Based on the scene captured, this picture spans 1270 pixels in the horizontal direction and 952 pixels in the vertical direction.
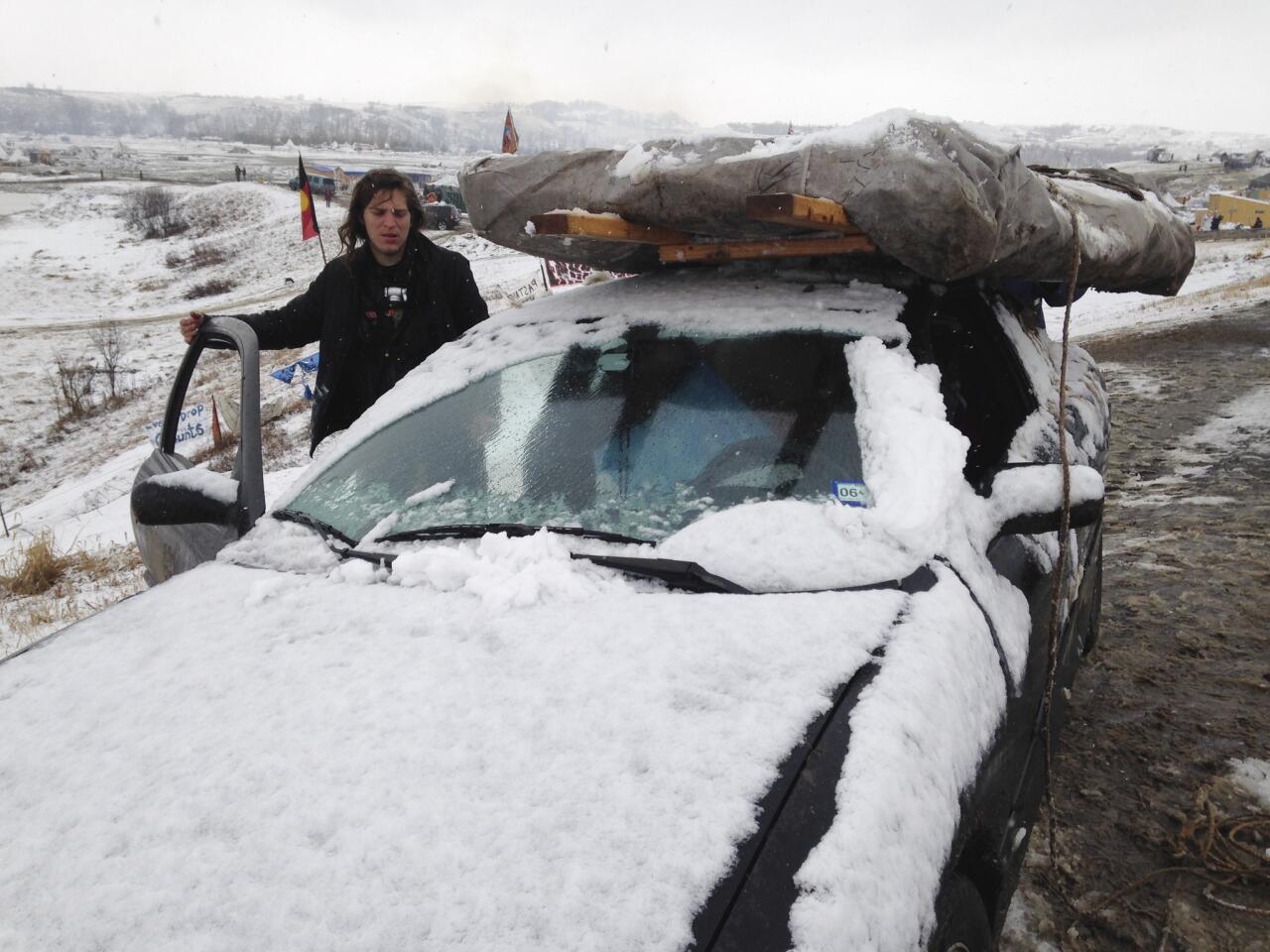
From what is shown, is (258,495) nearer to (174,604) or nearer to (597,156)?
(174,604)

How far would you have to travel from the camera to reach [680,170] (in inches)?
74.8

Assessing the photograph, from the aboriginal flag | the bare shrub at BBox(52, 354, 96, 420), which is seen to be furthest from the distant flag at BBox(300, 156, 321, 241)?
the bare shrub at BBox(52, 354, 96, 420)

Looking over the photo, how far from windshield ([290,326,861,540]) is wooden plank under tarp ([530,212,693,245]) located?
25cm

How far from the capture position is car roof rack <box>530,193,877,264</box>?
161 centimetres

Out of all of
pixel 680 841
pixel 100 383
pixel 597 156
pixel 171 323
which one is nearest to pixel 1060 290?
pixel 597 156

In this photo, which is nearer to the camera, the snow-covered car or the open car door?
the snow-covered car

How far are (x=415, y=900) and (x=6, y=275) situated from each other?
1761 inches

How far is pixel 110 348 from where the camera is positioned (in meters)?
23.2

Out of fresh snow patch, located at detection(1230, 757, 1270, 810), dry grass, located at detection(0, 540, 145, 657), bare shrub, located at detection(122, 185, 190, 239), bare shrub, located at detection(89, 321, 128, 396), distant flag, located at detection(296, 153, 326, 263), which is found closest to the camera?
fresh snow patch, located at detection(1230, 757, 1270, 810)

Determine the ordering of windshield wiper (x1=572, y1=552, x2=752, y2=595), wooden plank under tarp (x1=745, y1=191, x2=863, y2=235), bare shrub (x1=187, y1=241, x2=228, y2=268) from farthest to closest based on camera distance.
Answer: bare shrub (x1=187, y1=241, x2=228, y2=268) → wooden plank under tarp (x1=745, y1=191, x2=863, y2=235) → windshield wiper (x1=572, y1=552, x2=752, y2=595)

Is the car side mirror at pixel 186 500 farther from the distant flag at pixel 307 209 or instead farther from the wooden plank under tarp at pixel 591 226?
the distant flag at pixel 307 209

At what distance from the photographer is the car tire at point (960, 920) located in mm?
1154

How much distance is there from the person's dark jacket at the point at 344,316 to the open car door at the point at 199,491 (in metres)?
0.28

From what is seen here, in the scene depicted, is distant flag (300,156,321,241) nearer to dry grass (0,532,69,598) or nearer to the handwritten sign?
dry grass (0,532,69,598)
